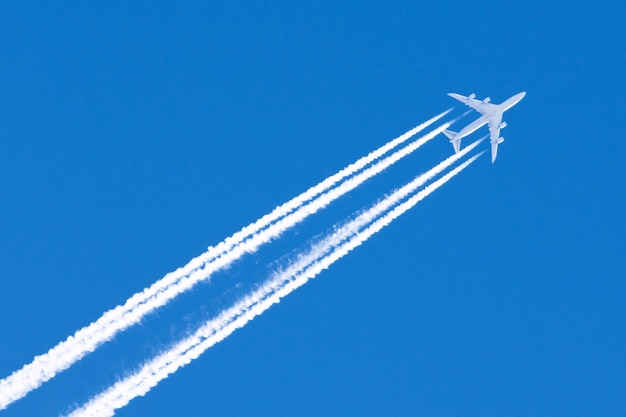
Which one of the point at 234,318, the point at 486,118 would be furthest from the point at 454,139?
the point at 234,318

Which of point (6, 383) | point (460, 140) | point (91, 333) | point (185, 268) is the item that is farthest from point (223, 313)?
point (460, 140)

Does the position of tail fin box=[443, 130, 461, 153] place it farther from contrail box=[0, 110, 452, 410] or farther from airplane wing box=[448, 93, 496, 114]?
contrail box=[0, 110, 452, 410]

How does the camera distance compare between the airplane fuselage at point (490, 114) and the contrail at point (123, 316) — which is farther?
the airplane fuselage at point (490, 114)

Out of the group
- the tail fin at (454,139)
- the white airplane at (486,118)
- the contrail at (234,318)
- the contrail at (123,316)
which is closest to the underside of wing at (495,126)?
the white airplane at (486,118)

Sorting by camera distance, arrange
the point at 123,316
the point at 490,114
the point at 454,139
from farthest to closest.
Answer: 1. the point at 490,114
2. the point at 454,139
3. the point at 123,316

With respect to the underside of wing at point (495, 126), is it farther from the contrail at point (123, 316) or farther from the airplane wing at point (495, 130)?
→ the contrail at point (123, 316)

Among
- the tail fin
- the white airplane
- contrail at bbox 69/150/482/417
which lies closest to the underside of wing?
the white airplane

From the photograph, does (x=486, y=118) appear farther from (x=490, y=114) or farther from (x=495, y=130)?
(x=495, y=130)

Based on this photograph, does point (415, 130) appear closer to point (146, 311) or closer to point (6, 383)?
point (146, 311)

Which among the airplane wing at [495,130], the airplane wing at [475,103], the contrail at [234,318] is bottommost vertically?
the contrail at [234,318]
